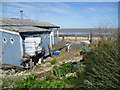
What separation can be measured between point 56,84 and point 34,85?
759 millimetres

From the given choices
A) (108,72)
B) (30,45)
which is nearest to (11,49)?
(30,45)

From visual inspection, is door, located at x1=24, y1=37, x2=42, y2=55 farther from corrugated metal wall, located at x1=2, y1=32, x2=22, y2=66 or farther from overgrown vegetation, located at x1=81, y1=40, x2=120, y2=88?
overgrown vegetation, located at x1=81, y1=40, x2=120, y2=88

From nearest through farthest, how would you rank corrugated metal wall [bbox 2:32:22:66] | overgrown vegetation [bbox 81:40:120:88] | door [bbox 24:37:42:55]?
overgrown vegetation [bbox 81:40:120:88] < corrugated metal wall [bbox 2:32:22:66] < door [bbox 24:37:42:55]

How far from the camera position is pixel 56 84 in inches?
174

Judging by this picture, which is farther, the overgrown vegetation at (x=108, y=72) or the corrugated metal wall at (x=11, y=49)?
the corrugated metal wall at (x=11, y=49)

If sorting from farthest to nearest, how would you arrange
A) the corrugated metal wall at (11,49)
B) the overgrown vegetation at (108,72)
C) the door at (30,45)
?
the door at (30,45), the corrugated metal wall at (11,49), the overgrown vegetation at (108,72)

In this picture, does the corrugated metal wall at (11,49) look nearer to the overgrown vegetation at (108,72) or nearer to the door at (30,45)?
the door at (30,45)

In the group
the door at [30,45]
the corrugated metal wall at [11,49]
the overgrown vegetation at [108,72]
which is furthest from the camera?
the door at [30,45]

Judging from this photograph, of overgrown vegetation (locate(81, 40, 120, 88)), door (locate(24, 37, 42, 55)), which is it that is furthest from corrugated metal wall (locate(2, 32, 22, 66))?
overgrown vegetation (locate(81, 40, 120, 88))

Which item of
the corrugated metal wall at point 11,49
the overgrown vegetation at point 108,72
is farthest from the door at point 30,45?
the overgrown vegetation at point 108,72

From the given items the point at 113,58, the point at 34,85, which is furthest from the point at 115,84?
the point at 34,85

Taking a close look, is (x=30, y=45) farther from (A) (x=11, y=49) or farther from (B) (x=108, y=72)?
(B) (x=108, y=72)

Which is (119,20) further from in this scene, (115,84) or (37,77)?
(37,77)

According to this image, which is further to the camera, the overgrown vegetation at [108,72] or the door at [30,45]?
the door at [30,45]
